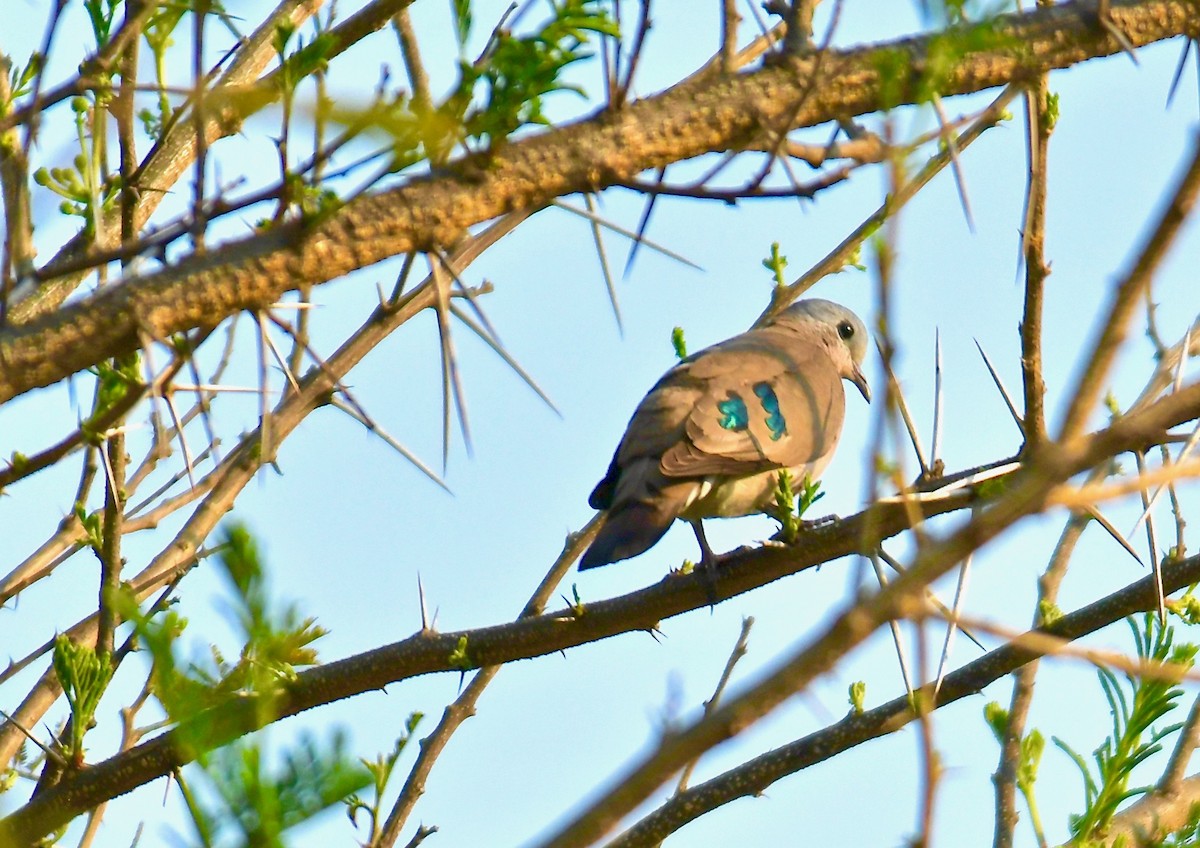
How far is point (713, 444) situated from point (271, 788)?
4126 millimetres

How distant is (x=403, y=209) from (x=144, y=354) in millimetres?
530

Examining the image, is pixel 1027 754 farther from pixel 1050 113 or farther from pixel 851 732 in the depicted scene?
pixel 1050 113

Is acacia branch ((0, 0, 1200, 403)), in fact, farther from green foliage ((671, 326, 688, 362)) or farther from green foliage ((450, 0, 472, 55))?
green foliage ((671, 326, 688, 362))

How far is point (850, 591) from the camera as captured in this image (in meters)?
1.24

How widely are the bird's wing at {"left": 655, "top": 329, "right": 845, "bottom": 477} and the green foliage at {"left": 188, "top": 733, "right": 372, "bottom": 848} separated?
12.4 ft

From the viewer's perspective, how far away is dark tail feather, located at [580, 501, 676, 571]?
492 cm

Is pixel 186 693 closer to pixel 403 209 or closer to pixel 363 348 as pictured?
pixel 403 209

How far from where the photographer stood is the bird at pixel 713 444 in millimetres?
5234

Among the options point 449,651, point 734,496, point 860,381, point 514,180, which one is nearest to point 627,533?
point 734,496

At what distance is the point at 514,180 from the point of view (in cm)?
267


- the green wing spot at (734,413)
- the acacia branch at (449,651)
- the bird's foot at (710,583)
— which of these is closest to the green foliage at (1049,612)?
the acacia branch at (449,651)

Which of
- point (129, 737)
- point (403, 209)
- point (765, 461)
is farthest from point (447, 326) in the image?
point (765, 461)

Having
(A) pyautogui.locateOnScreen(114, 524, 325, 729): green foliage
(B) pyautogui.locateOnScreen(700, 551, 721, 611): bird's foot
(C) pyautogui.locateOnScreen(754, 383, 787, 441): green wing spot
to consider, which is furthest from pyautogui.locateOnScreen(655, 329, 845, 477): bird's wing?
(A) pyautogui.locateOnScreen(114, 524, 325, 729): green foliage

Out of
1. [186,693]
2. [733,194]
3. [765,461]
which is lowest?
[186,693]
